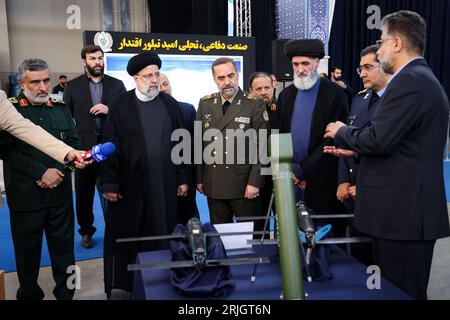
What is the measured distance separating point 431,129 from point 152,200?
1647 mm

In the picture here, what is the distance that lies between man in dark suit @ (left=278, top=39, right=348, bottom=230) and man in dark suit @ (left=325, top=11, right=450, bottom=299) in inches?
40.0

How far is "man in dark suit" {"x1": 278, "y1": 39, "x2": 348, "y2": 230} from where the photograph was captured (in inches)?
110

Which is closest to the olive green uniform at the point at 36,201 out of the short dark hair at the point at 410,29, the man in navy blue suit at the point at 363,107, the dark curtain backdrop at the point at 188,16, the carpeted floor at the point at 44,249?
the carpeted floor at the point at 44,249

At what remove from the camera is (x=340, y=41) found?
11.8 metres

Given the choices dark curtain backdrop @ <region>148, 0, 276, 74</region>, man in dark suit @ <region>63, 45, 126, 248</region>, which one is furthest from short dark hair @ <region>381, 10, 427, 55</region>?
dark curtain backdrop @ <region>148, 0, 276, 74</region>

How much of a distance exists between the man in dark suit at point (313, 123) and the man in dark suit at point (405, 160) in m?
1.02

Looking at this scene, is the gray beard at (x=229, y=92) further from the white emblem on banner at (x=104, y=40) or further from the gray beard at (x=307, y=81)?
the white emblem on banner at (x=104, y=40)

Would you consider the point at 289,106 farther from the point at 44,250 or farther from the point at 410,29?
the point at 44,250

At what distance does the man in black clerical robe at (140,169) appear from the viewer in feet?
8.82
